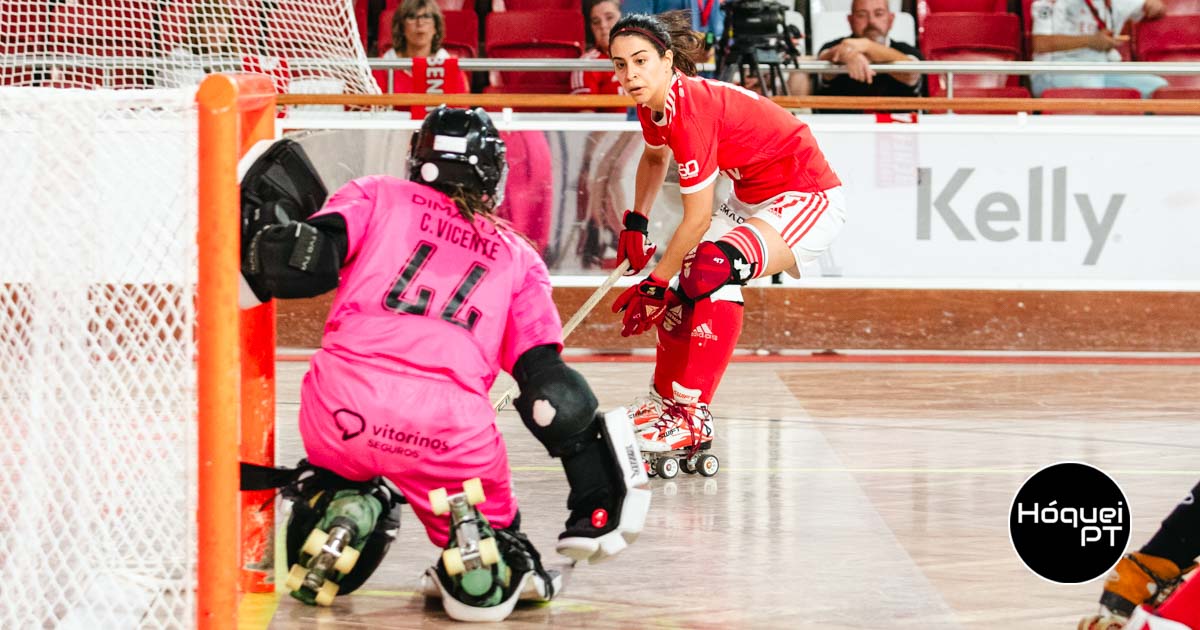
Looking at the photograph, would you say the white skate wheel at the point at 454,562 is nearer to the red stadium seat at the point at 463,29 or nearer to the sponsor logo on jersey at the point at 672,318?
the sponsor logo on jersey at the point at 672,318

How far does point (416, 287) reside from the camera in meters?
3.02

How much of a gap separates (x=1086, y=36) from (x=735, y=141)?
465cm

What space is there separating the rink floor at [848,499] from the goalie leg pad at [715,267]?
1.87 feet

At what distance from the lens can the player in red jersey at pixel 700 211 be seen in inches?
167

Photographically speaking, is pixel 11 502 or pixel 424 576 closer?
pixel 11 502

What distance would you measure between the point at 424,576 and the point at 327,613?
0.24 m

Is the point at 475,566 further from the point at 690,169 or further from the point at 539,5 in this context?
the point at 539,5

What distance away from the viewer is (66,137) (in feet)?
9.14

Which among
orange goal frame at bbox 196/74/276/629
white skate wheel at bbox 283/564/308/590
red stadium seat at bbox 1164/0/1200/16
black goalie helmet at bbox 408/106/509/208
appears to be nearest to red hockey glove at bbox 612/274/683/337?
black goalie helmet at bbox 408/106/509/208

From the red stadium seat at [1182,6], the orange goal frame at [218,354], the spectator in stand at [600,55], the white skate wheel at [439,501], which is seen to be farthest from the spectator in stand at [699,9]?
the orange goal frame at [218,354]

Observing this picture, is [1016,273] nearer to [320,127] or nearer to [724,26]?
[724,26]

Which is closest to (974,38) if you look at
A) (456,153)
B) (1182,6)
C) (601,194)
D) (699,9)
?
(1182,6)

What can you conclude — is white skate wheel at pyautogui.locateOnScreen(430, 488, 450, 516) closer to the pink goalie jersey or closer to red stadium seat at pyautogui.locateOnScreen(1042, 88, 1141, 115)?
the pink goalie jersey

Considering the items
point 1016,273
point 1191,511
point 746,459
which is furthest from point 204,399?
point 1016,273
